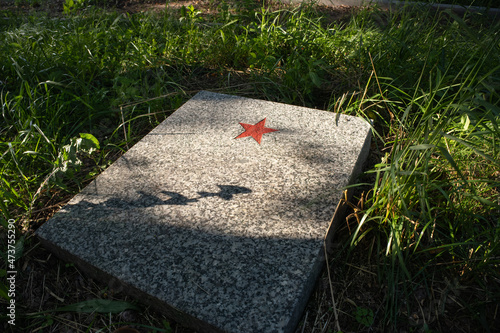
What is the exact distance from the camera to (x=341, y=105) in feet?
8.08

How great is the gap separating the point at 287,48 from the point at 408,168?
1.94m

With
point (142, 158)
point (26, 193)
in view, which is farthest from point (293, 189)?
point (26, 193)

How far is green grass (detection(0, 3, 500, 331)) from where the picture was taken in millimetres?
1376

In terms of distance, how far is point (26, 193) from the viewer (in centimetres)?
181

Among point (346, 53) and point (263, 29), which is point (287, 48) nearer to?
point (263, 29)

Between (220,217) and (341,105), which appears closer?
(220,217)

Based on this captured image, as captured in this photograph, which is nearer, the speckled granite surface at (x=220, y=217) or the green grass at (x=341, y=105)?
the speckled granite surface at (x=220, y=217)

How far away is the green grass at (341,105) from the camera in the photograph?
54.2 inches

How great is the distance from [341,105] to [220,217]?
4.56 feet

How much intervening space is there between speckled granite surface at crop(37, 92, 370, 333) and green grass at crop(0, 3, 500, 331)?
225 mm

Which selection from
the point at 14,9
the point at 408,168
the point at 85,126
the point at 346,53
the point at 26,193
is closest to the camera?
the point at 408,168

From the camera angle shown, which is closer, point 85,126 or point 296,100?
point 85,126

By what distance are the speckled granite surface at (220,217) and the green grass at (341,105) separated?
225 millimetres

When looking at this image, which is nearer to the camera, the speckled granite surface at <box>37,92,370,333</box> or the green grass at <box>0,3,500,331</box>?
the speckled granite surface at <box>37,92,370,333</box>
